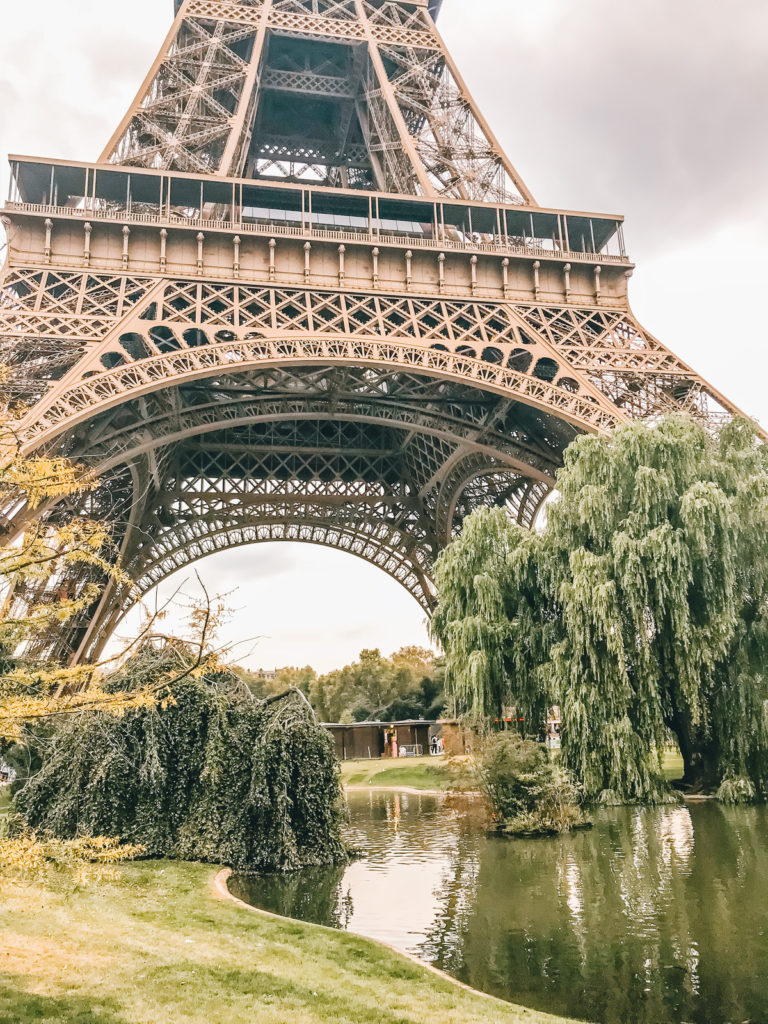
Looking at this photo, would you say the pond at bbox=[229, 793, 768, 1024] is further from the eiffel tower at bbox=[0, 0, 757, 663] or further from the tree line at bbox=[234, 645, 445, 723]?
the tree line at bbox=[234, 645, 445, 723]

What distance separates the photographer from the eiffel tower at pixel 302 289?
1959 cm

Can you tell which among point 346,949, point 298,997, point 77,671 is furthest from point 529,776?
point 77,671

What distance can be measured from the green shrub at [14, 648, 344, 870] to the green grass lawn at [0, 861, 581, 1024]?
93.2 inches

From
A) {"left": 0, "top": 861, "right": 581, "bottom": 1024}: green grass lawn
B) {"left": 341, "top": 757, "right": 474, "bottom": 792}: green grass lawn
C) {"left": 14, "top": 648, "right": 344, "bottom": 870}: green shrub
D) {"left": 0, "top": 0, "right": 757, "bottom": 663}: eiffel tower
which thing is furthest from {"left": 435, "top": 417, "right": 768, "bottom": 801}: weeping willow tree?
{"left": 0, "top": 861, "right": 581, "bottom": 1024}: green grass lawn

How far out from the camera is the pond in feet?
20.4

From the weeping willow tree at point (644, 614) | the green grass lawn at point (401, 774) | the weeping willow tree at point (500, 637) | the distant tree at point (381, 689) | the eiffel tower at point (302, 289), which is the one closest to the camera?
the weeping willow tree at point (644, 614)

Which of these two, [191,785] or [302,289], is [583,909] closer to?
[191,785]

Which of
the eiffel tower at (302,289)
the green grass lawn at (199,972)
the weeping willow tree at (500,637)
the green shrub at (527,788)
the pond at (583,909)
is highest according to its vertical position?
the eiffel tower at (302,289)

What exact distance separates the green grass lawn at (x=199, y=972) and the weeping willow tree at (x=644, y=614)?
7.86 m

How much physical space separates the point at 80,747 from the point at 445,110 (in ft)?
79.2

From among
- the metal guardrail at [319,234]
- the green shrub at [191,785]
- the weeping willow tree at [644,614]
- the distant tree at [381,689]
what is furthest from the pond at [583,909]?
the distant tree at [381,689]

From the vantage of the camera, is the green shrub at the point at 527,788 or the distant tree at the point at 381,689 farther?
the distant tree at the point at 381,689

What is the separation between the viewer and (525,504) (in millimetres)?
32219

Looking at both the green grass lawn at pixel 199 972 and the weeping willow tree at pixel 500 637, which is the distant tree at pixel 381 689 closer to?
the weeping willow tree at pixel 500 637
